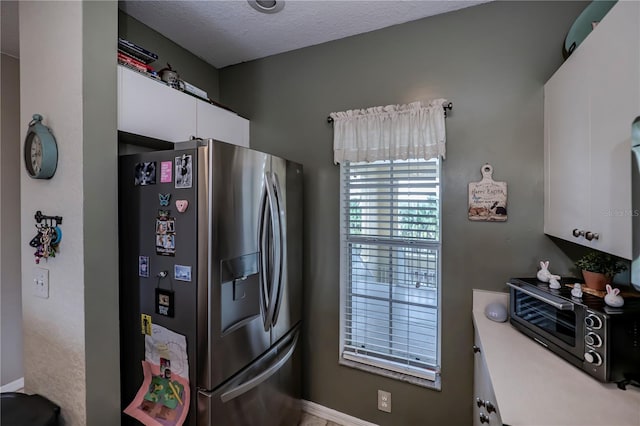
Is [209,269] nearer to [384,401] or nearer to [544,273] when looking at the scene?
[384,401]

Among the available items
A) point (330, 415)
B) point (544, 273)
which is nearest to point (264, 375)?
point (330, 415)

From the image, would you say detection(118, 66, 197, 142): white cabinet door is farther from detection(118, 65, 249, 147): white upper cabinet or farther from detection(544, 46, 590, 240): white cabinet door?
detection(544, 46, 590, 240): white cabinet door

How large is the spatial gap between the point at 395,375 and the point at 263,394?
2.84 feet

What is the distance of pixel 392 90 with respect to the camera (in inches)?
72.8

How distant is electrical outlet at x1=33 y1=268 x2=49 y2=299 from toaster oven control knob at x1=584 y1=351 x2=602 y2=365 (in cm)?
232

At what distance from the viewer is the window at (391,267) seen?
1.78m

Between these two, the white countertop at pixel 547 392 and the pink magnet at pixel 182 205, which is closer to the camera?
the white countertop at pixel 547 392

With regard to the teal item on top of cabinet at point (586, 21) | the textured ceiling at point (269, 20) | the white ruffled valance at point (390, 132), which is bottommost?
the white ruffled valance at point (390, 132)

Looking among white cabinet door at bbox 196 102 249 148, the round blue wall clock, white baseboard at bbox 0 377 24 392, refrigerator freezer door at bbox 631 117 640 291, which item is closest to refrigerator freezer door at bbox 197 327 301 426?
the round blue wall clock

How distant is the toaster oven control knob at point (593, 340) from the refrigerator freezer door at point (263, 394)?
145 centimetres

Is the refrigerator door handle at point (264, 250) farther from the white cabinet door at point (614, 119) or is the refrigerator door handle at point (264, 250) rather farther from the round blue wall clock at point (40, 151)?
the white cabinet door at point (614, 119)

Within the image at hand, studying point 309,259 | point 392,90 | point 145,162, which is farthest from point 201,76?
point 309,259

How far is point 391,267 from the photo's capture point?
1902mm

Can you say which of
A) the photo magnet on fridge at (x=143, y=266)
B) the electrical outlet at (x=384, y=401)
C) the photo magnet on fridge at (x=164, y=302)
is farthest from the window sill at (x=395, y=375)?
the photo magnet on fridge at (x=143, y=266)
